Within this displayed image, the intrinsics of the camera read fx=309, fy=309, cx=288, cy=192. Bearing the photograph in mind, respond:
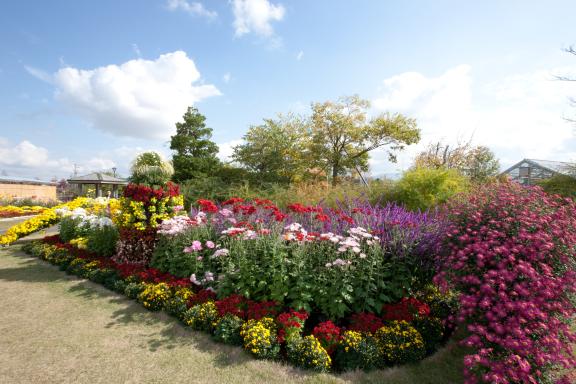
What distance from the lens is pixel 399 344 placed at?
296 cm

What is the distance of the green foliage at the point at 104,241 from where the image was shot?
21.7 feet

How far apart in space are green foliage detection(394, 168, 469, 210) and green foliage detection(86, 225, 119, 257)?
6821mm

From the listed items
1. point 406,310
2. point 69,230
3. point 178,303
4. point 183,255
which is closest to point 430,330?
point 406,310

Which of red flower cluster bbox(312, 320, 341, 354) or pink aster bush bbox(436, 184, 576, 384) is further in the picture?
red flower cluster bbox(312, 320, 341, 354)

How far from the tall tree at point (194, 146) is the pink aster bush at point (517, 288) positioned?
13953 millimetres

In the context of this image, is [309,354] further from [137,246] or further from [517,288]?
[137,246]

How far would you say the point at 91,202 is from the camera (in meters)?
10.0

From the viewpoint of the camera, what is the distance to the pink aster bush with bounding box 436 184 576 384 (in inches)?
89.4

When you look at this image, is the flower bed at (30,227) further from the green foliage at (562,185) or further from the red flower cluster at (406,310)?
the green foliage at (562,185)

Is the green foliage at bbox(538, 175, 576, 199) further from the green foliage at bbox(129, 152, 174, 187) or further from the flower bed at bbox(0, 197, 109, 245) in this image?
the flower bed at bbox(0, 197, 109, 245)

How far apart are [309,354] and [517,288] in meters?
1.80

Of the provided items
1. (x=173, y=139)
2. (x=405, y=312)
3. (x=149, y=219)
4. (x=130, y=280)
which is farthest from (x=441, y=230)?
(x=173, y=139)

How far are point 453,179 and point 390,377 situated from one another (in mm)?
6561

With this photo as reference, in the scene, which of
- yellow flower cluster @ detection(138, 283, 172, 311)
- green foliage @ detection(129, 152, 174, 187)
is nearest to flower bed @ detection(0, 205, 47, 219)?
green foliage @ detection(129, 152, 174, 187)
